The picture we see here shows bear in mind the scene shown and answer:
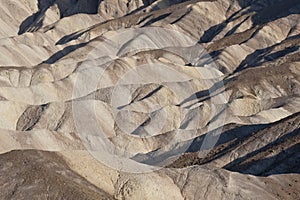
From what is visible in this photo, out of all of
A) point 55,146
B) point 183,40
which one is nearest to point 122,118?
point 55,146

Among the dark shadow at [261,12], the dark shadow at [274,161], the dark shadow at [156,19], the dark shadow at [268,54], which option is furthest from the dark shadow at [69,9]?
the dark shadow at [274,161]

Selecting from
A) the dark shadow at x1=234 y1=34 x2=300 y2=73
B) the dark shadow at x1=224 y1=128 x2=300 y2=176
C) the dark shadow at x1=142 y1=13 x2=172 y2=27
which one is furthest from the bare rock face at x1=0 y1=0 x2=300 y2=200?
the dark shadow at x1=142 y1=13 x2=172 y2=27

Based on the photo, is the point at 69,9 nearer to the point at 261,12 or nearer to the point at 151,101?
the point at 261,12

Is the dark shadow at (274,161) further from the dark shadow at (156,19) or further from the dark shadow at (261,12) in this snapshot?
the dark shadow at (156,19)

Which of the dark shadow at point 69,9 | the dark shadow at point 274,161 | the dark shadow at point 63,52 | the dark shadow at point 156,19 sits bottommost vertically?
the dark shadow at point 69,9

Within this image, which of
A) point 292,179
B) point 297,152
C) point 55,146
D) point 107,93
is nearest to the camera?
point 292,179

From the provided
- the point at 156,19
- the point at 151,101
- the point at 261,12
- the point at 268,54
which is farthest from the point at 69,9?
the point at 151,101

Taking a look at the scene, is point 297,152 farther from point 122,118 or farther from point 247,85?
point 247,85

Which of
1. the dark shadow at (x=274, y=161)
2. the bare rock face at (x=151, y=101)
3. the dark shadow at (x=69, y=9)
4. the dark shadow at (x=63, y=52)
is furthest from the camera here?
the dark shadow at (x=69, y=9)

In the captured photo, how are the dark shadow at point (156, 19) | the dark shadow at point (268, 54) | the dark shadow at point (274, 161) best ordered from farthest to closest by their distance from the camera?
1. the dark shadow at point (156, 19)
2. the dark shadow at point (268, 54)
3. the dark shadow at point (274, 161)
